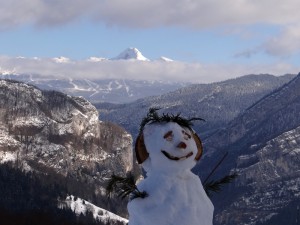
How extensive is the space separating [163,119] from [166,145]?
24.1 inches

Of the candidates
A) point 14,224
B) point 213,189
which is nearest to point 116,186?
point 213,189

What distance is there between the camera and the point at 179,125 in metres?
12.9

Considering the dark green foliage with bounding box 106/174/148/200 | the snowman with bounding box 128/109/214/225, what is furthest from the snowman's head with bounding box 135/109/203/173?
the dark green foliage with bounding box 106/174/148/200

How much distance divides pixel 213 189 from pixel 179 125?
1.78m

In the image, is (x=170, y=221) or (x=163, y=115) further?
(x=163, y=115)

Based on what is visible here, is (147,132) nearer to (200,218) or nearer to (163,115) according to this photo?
(163,115)

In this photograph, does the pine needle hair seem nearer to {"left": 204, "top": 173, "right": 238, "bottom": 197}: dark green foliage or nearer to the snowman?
the snowman

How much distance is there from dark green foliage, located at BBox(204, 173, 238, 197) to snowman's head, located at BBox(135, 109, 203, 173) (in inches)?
33.5

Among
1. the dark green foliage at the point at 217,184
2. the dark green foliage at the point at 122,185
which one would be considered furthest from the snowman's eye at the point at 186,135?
the dark green foliage at the point at 122,185

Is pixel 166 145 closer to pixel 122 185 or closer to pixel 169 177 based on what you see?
pixel 169 177

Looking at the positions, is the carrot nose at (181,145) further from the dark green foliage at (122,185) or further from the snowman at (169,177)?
the dark green foliage at (122,185)

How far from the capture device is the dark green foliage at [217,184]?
13.3 metres

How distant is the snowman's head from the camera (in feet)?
41.1

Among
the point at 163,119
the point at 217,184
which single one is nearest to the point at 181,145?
the point at 163,119
